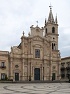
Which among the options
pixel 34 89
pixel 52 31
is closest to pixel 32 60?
pixel 52 31

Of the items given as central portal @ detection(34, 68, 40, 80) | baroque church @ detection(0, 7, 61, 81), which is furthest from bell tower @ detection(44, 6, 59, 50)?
central portal @ detection(34, 68, 40, 80)

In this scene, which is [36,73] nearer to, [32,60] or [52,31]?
[32,60]

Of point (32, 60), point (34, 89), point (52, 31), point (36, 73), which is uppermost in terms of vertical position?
point (52, 31)

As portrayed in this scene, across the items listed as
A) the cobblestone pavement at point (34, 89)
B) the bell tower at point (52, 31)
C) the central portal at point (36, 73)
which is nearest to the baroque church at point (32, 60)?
the central portal at point (36, 73)

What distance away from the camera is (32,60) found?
68.8 meters

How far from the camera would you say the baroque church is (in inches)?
2576

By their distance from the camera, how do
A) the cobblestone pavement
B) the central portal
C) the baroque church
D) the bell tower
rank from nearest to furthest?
the cobblestone pavement, the baroque church, the central portal, the bell tower

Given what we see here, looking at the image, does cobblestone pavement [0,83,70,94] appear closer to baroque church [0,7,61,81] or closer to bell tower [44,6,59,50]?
baroque church [0,7,61,81]

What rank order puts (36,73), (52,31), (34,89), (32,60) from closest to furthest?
1. (34,89)
2. (32,60)
3. (36,73)
4. (52,31)

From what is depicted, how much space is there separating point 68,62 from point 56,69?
1813 cm

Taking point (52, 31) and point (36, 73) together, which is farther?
point (52, 31)

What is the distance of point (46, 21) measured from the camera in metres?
82.6

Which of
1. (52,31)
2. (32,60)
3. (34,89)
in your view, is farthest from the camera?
(52,31)

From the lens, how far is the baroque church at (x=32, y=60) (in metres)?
65.4
